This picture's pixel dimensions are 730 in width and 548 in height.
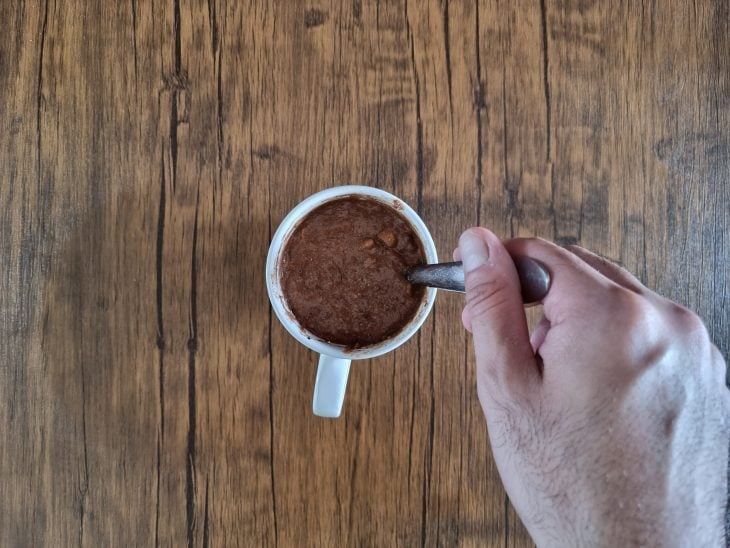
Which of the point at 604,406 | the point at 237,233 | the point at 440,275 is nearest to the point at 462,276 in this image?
the point at 440,275

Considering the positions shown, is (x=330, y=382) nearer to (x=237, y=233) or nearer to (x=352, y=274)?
(x=352, y=274)

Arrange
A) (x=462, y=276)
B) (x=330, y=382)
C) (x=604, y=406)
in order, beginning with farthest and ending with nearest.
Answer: (x=330, y=382) < (x=462, y=276) < (x=604, y=406)

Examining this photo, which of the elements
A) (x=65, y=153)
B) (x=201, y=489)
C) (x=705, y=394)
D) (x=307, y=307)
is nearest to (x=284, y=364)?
(x=307, y=307)

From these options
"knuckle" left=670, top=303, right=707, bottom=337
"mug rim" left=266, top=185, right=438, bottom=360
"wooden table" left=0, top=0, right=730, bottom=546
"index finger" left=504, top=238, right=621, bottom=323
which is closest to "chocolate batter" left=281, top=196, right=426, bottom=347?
"mug rim" left=266, top=185, right=438, bottom=360

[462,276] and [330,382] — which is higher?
[462,276]

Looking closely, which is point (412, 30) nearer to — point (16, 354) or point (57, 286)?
point (57, 286)

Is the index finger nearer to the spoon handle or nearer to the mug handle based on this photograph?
the spoon handle
